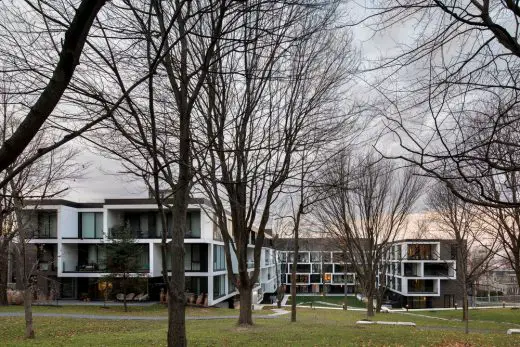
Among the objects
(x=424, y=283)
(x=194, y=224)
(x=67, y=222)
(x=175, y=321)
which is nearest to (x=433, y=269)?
(x=424, y=283)

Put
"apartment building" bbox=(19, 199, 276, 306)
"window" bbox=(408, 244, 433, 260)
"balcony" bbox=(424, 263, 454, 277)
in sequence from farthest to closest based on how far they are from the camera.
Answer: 1. "balcony" bbox=(424, 263, 454, 277)
2. "window" bbox=(408, 244, 433, 260)
3. "apartment building" bbox=(19, 199, 276, 306)

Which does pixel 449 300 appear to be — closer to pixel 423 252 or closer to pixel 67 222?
pixel 423 252

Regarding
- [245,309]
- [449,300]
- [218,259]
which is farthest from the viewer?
[449,300]

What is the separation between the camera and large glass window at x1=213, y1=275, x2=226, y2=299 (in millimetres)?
42188

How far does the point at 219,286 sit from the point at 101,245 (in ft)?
34.9

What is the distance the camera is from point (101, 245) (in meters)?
40.1

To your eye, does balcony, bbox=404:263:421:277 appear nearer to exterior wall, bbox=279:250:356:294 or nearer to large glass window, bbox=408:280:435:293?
large glass window, bbox=408:280:435:293

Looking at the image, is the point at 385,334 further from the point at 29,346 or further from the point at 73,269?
the point at 73,269

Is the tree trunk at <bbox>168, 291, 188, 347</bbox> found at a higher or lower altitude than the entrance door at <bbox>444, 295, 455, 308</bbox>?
higher

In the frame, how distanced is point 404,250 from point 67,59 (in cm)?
7292

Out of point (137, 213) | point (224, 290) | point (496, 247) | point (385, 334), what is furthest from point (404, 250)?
point (385, 334)

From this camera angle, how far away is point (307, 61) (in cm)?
1239

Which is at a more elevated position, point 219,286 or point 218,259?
point 218,259

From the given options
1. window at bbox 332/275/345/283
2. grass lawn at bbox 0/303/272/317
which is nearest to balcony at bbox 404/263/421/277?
window at bbox 332/275/345/283
